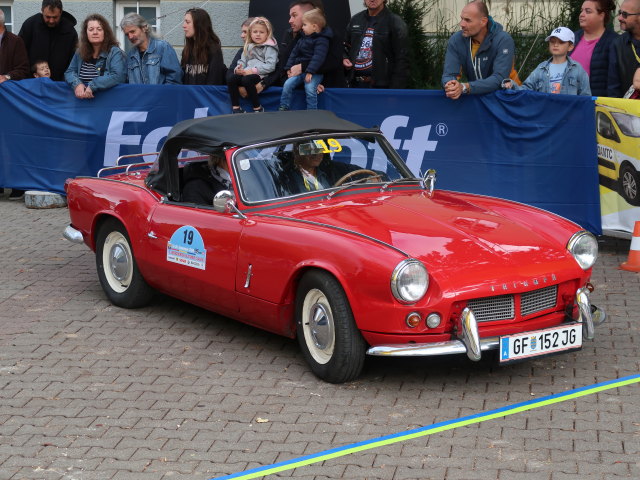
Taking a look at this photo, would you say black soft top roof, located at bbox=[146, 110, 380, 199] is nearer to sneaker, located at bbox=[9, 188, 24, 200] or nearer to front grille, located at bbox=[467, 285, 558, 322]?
front grille, located at bbox=[467, 285, 558, 322]

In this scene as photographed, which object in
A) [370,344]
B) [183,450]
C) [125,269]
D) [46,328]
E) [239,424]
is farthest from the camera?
[125,269]

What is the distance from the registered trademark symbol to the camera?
10508 millimetres

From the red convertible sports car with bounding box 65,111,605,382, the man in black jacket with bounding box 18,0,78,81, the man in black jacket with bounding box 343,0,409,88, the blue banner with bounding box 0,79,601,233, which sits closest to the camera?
the red convertible sports car with bounding box 65,111,605,382

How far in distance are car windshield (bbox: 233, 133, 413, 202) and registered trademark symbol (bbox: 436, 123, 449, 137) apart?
117 inches

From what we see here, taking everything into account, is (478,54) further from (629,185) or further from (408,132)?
(629,185)

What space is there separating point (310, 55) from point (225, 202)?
14.6ft

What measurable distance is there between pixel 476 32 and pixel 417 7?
433 cm

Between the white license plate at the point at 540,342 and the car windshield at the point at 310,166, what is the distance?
1.81 meters

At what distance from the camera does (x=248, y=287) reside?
6777mm

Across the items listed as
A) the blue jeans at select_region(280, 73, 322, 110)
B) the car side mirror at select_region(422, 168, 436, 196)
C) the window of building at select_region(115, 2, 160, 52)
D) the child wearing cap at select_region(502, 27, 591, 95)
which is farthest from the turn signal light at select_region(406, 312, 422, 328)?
the window of building at select_region(115, 2, 160, 52)

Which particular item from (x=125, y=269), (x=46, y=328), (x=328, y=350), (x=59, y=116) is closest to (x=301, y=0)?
(x=59, y=116)

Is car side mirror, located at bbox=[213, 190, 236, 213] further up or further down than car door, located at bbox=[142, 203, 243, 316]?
further up

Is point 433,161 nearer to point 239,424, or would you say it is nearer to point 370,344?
point 370,344

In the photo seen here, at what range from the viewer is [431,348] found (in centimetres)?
590
